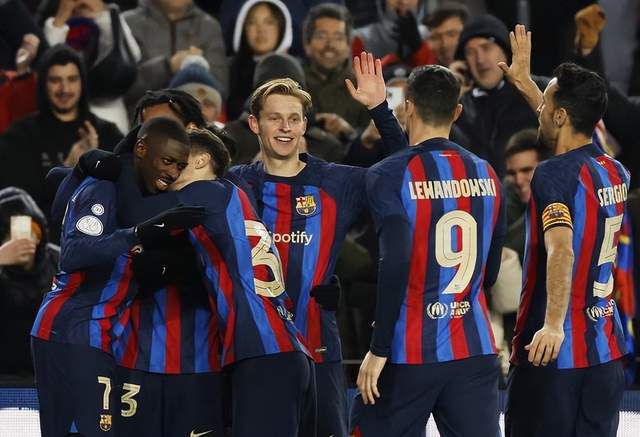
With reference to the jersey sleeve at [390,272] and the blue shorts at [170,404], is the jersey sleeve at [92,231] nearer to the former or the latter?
the blue shorts at [170,404]

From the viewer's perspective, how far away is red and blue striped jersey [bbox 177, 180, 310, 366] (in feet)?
15.1

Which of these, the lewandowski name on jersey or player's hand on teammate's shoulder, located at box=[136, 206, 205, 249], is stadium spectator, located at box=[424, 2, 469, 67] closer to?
the lewandowski name on jersey

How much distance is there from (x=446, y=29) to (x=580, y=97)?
4.43 metres

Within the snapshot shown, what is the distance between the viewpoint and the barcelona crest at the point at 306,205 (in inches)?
215

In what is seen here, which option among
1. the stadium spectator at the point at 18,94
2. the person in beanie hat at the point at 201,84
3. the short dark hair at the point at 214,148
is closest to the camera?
the short dark hair at the point at 214,148

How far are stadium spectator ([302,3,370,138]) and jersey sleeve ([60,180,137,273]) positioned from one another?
13.9 feet

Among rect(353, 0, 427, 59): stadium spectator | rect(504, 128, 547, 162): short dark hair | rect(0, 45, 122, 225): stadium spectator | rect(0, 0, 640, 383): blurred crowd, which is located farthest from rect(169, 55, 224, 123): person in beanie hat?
rect(504, 128, 547, 162): short dark hair

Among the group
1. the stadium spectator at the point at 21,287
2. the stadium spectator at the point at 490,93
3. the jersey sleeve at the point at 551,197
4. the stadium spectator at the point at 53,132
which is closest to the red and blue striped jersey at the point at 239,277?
the jersey sleeve at the point at 551,197

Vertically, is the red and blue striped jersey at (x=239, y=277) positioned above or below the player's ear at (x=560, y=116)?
below

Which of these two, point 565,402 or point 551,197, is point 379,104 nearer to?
point 551,197

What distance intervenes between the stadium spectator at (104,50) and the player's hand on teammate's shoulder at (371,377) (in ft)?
15.5

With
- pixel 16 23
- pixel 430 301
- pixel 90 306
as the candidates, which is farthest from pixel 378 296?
pixel 16 23

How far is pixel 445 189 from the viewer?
15.9 feet

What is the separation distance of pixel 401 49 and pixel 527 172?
1355 millimetres
